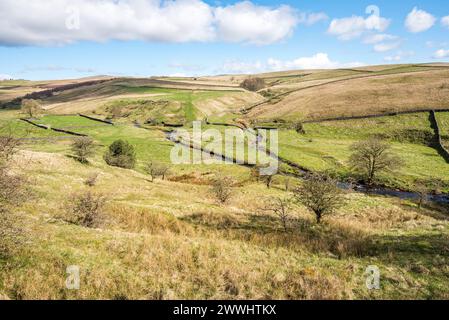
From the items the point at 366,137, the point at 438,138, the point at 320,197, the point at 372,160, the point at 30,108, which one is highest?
the point at 30,108

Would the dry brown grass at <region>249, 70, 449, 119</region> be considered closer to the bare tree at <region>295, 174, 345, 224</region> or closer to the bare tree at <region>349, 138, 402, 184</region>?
the bare tree at <region>349, 138, 402, 184</region>

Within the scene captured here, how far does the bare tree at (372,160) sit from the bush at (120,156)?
48.8 m

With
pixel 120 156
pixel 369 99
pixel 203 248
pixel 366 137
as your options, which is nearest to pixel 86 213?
pixel 203 248

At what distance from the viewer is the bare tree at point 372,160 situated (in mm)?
65688

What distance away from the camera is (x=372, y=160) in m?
69.1

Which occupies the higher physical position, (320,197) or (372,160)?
(320,197)

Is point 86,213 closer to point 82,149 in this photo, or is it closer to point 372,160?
point 82,149

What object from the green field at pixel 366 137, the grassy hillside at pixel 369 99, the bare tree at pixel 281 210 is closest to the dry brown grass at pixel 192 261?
the bare tree at pixel 281 210

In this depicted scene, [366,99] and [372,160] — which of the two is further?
[366,99]

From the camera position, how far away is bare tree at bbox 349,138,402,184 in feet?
216

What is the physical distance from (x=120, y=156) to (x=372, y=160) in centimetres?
5502

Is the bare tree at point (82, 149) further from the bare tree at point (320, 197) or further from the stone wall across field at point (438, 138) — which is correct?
the stone wall across field at point (438, 138)

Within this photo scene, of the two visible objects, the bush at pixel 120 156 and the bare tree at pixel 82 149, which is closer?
the bare tree at pixel 82 149

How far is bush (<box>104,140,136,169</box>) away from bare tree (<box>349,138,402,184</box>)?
160ft
